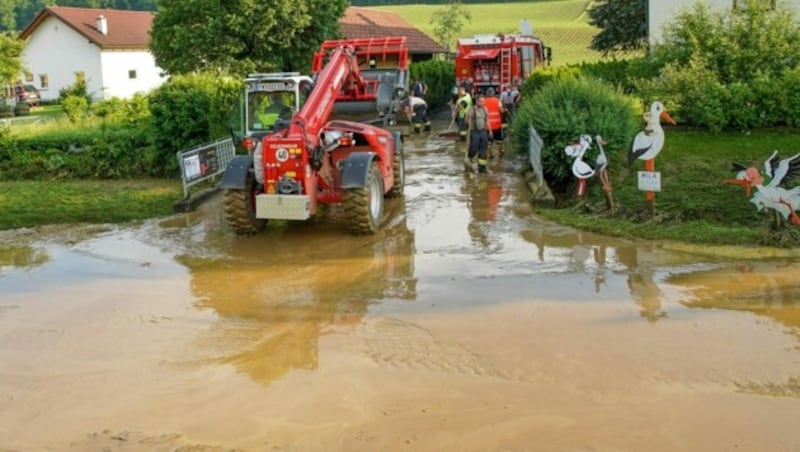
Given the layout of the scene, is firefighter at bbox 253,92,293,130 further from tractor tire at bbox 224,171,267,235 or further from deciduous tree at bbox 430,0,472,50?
deciduous tree at bbox 430,0,472,50

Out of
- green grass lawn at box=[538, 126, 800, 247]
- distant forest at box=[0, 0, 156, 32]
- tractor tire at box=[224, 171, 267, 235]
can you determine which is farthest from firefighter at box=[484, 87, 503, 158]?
distant forest at box=[0, 0, 156, 32]

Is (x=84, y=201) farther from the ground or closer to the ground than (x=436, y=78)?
closer to the ground

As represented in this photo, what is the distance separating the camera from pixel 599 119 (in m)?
14.4

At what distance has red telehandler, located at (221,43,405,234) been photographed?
11.2m

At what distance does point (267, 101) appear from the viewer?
13.7m

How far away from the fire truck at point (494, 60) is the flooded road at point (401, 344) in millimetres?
15285

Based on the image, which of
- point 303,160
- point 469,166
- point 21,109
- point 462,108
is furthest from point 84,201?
point 21,109

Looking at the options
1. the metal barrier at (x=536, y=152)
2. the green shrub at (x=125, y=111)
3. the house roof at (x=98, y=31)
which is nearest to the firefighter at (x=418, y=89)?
the green shrub at (x=125, y=111)

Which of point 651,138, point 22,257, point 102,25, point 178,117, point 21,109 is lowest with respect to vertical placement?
point 22,257

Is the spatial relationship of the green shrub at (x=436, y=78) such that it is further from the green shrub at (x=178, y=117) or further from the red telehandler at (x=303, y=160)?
the red telehandler at (x=303, y=160)

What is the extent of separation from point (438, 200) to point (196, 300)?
5971mm

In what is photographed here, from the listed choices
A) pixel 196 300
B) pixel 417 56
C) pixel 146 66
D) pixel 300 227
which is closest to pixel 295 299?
pixel 196 300

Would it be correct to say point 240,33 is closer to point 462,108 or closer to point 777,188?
point 462,108

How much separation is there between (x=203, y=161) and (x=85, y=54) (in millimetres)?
38192
